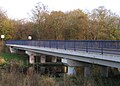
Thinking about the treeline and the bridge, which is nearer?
the bridge

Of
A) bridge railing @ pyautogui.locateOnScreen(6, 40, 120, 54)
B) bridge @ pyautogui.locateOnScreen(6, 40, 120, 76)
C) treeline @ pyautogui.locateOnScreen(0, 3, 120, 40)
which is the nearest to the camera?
bridge @ pyautogui.locateOnScreen(6, 40, 120, 76)

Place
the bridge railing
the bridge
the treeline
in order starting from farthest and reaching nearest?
the treeline
the bridge railing
the bridge

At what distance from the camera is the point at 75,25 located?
51875mm

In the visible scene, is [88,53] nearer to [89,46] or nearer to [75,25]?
[89,46]

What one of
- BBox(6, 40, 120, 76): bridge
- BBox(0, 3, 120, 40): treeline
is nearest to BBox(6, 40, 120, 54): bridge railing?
BBox(6, 40, 120, 76): bridge

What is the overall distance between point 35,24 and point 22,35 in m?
7.53

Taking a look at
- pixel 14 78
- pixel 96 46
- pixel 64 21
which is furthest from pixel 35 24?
pixel 14 78

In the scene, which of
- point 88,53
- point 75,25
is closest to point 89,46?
point 88,53

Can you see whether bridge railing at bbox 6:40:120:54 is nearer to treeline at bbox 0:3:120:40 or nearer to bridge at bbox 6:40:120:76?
bridge at bbox 6:40:120:76

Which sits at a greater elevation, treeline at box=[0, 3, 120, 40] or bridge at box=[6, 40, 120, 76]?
treeline at box=[0, 3, 120, 40]

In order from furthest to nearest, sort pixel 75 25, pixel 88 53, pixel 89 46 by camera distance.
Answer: pixel 75 25 < pixel 89 46 < pixel 88 53

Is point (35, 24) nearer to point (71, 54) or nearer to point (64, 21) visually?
point (64, 21)

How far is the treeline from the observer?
50.4 metres

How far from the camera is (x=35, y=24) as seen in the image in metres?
59.3
